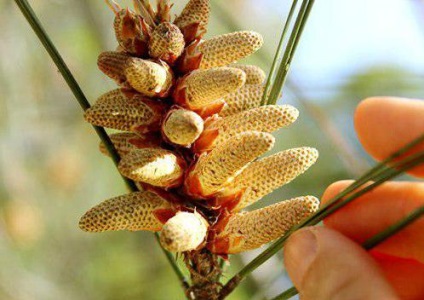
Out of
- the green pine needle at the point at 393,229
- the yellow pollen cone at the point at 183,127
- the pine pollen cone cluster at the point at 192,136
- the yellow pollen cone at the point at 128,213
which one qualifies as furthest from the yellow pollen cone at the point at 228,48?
the green pine needle at the point at 393,229

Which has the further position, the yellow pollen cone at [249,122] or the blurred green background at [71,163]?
the blurred green background at [71,163]

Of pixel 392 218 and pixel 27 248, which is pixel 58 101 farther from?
pixel 392 218

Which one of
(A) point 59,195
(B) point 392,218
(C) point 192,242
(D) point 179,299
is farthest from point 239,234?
(A) point 59,195

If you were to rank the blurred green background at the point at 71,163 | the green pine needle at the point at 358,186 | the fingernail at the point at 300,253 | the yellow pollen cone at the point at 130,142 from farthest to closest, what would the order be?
1. the blurred green background at the point at 71,163
2. the yellow pollen cone at the point at 130,142
3. the fingernail at the point at 300,253
4. the green pine needle at the point at 358,186

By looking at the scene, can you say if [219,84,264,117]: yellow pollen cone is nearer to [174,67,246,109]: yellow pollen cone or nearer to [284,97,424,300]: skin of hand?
[174,67,246,109]: yellow pollen cone

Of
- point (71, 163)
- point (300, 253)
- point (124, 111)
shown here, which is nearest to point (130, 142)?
point (124, 111)

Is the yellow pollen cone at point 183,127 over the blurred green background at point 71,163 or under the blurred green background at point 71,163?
over

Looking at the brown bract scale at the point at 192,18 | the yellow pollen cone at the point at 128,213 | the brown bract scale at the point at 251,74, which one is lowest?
the yellow pollen cone at the point at 128,213

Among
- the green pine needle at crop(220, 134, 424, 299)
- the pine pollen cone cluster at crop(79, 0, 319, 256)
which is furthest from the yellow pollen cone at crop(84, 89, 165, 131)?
the green pine needle at crop(220, 134, 424, 299)

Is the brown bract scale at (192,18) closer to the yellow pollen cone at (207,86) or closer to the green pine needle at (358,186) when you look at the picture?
the yellow pollen cone at (207,86)
